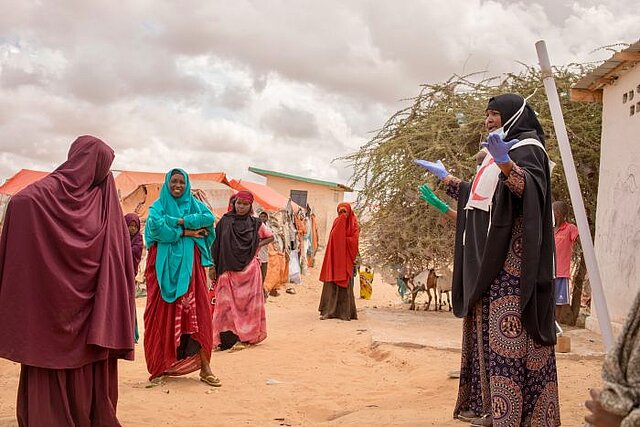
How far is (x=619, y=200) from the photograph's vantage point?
7.52 metres

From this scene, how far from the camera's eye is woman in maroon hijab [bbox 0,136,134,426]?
3635mm

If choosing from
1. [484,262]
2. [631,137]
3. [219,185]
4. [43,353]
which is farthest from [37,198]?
[219,185]

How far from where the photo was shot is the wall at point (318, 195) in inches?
1289

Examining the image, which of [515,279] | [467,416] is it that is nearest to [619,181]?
[467,416]

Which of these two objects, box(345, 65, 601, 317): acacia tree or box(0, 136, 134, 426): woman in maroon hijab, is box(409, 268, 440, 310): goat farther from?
box(0, 136, 134, 426): woman in maroon hijab

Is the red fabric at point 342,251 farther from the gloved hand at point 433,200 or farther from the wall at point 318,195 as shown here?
the wall at point 318,195

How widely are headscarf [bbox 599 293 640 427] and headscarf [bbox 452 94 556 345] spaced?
1.87 meters

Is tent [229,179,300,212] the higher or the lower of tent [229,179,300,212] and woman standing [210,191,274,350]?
the higher

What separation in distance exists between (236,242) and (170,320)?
6.39 ft

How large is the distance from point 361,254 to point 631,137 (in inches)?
204

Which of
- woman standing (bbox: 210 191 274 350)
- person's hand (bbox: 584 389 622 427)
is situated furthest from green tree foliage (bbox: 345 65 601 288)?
person's hand (bbox: 584 389 622 427)

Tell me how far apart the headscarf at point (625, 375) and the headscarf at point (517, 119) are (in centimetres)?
225

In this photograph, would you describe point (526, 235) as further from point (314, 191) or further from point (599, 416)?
point (314, 191)

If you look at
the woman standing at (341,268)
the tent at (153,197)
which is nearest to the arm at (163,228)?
the woman standing at (341,268)
